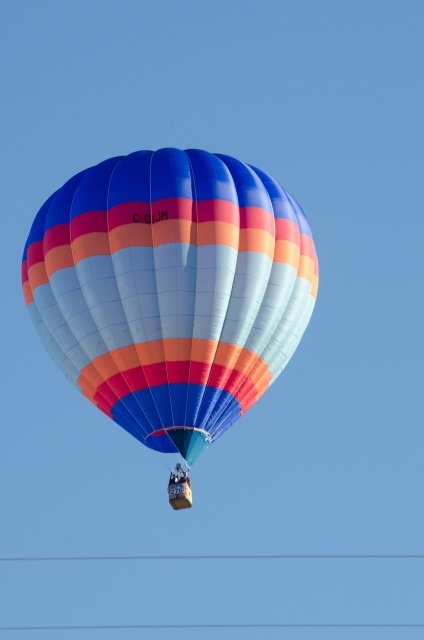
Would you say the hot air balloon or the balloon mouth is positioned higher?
the hot air balloon

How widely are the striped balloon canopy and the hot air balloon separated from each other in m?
0.02

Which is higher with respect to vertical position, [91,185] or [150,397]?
[91,185]

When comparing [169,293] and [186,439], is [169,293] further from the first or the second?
[186,439]

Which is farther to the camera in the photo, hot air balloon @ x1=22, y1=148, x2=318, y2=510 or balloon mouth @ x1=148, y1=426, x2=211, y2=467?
hot air balloon @ x1=22, y1=148, x2=318, y2=510

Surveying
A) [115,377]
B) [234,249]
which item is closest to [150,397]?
[115,377]

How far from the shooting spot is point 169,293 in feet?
105

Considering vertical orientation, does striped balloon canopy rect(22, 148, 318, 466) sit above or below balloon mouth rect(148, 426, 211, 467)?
above

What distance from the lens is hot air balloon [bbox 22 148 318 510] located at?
31984 mm

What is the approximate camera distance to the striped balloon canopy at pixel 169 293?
105 feet

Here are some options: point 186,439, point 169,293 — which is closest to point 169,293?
point 169,293

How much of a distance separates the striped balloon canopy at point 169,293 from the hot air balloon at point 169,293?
0.02 m

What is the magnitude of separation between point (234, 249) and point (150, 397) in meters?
2.91

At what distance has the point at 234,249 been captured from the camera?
1277 inches

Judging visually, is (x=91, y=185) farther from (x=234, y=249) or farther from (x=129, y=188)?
(x=234, y=249)
